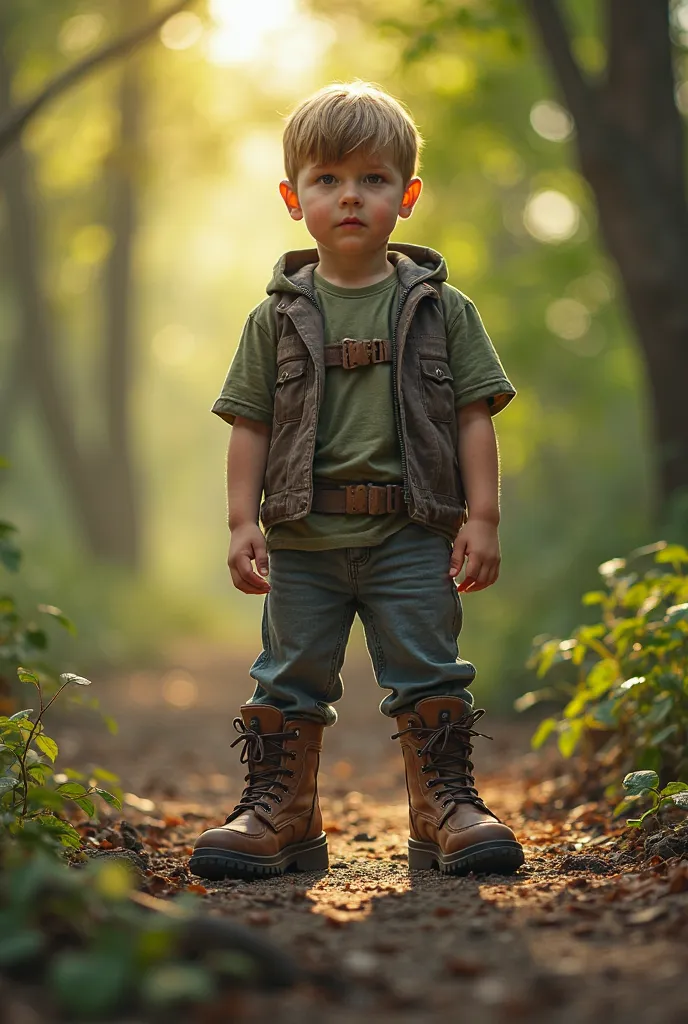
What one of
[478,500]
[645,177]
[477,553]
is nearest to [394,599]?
[477,553]

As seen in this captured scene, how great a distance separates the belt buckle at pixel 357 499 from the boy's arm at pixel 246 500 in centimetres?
27

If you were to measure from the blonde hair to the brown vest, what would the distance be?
34 cm

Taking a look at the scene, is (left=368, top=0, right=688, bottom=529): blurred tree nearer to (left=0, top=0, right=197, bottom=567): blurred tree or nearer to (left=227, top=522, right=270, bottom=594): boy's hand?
(left=227, top=522, right=270, bottom=594): boy's hand

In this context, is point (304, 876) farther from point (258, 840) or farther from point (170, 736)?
point (170, 736)

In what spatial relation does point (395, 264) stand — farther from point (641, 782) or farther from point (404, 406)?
point (641, 782)

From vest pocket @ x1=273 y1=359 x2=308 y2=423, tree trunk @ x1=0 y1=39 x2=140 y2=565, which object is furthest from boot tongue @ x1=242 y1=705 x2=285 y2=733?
tree trunk @ x1=0 y1=39 x2=140 y2=565

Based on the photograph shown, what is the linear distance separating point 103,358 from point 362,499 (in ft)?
49.4

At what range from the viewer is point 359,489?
3.24 m

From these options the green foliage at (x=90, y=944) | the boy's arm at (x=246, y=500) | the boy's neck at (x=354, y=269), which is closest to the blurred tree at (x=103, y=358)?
the boy's neck at (x=354, y=269)

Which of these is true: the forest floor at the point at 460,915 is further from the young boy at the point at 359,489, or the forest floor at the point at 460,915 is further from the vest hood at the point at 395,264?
the vest hood at the point at 395,264

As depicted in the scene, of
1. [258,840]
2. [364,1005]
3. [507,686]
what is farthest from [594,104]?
[364,1005]

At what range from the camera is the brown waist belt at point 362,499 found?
3.23 metres

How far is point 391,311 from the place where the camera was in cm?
337

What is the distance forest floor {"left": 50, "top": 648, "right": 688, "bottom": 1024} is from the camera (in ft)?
6.11
